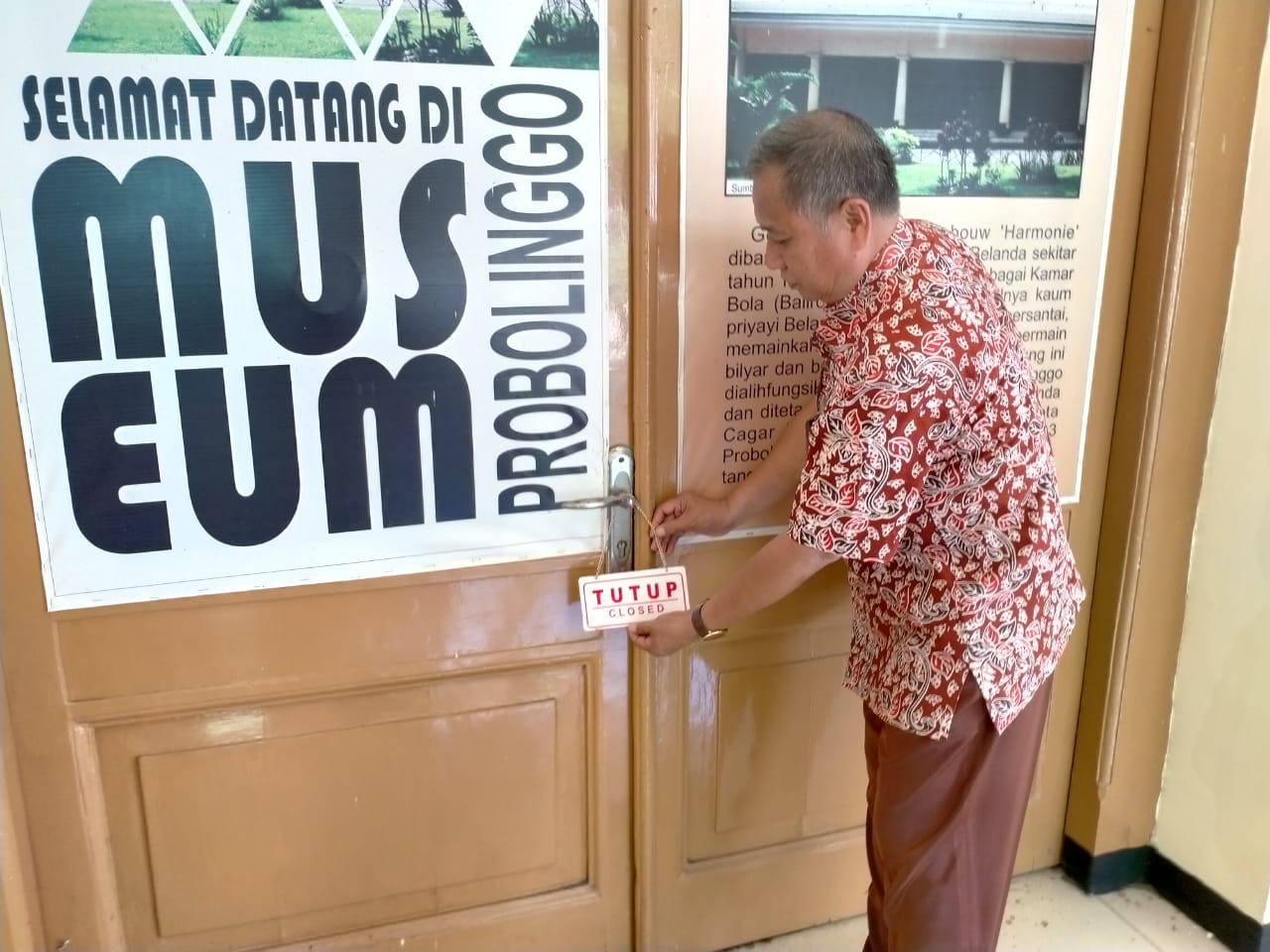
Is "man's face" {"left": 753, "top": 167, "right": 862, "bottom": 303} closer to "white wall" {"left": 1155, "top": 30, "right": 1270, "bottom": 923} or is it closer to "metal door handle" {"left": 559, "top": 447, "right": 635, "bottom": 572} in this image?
"metal door handle" {"left": 559, "top": 447, "right": 635, "bottom": 572}

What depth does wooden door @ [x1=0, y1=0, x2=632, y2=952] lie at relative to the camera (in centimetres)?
139

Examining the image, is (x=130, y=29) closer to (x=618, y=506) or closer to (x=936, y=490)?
(x=618, y=506)

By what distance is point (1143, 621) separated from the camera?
74.1 inches

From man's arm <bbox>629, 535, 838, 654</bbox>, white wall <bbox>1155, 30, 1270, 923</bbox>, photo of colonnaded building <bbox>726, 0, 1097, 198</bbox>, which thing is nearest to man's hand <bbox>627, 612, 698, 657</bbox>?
man's arm <bbox>629, 535, 838, 654</bbox>

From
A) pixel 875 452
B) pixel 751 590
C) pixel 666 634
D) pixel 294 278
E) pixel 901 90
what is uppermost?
pixel 901 90

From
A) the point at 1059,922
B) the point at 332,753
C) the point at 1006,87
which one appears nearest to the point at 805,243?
the point at 1006,87

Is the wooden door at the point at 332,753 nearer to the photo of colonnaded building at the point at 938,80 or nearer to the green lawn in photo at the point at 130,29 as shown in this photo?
the photo of colonnaded building at the point at 938,80

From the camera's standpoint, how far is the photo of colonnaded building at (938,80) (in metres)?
1.47

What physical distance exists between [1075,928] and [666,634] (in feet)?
3.86

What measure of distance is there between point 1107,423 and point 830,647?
70 cm

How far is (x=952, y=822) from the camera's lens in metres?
1.37

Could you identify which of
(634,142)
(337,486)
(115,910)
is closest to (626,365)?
(634,142)

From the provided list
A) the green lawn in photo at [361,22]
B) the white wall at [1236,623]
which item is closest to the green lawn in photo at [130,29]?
the green lawn in photo at [361,22]

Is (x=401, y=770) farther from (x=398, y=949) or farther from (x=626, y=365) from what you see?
(x=626, y=365)
